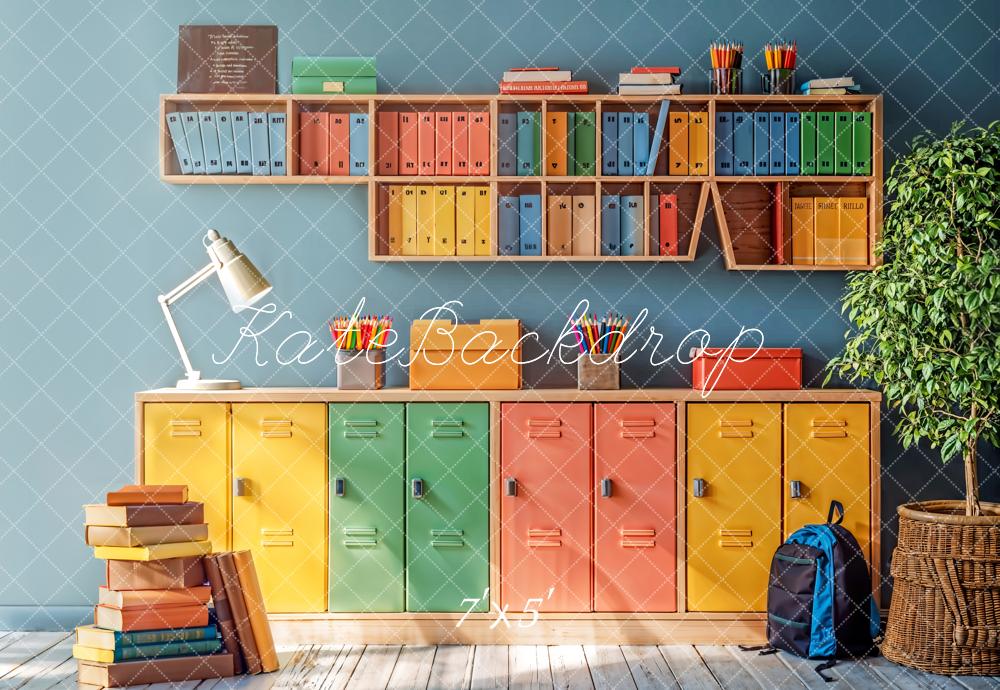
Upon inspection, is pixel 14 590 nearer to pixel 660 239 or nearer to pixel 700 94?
pixel 660 239

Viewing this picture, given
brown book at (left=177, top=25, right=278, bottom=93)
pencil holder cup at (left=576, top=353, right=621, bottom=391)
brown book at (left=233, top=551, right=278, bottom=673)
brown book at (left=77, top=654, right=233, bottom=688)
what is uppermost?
brown book at (left=177, top=25, right=278, bottom=93)

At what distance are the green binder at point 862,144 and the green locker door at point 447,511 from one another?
5.54 ft

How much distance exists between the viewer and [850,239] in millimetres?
3660

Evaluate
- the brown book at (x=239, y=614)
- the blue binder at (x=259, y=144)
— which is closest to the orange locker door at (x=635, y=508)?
the brown book at (x=239, y=614)

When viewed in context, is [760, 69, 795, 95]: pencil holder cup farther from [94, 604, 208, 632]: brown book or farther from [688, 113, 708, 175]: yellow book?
[94, 604, 208, 632]: brown book

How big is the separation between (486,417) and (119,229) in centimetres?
167

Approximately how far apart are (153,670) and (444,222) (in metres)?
1.83

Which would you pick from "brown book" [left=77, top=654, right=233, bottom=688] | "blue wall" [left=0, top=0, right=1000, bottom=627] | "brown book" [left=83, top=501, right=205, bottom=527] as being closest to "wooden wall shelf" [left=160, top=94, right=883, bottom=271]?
"blue wall" [left=0, top=0, right=1000, bottom=627]

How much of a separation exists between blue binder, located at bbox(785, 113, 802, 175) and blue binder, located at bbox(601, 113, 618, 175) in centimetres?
64

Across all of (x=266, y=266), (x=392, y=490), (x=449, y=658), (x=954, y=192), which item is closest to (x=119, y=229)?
(x=266, y=266)

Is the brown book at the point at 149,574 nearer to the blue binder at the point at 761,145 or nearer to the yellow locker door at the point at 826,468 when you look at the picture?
the yellow locker door at the point at 826,468

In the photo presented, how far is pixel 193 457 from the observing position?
3.41m

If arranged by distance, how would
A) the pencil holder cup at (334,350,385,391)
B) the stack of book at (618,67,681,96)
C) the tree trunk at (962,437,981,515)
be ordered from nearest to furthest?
the tree trunk at (962,437,981,515), the pencil holder cup at (334,350,385,391), the stack of book at (618,67,681,96)

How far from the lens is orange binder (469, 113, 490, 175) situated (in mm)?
3625
